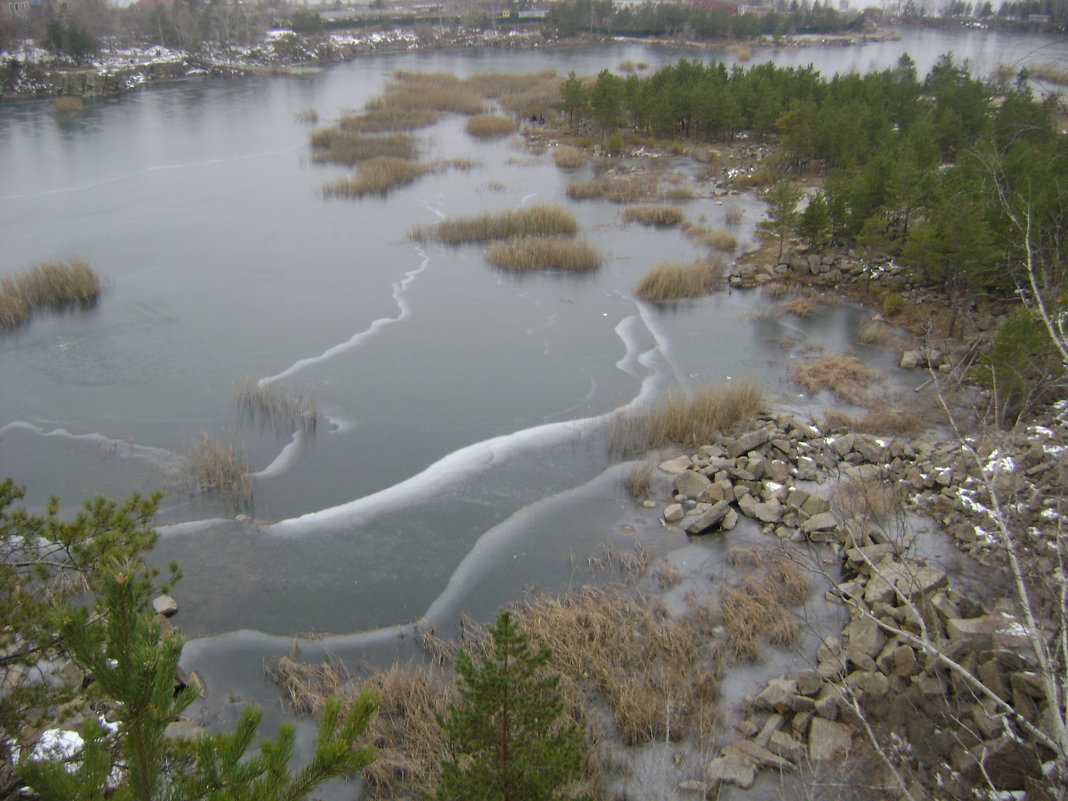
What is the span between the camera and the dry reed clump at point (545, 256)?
64.1 feet

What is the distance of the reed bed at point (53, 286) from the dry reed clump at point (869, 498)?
596 inches

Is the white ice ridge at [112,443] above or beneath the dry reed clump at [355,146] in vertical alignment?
beneath

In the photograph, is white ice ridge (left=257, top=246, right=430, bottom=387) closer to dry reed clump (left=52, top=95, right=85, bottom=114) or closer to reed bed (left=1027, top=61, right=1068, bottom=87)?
reed bed (left=1027, top=61, right=1068, bottom=87)

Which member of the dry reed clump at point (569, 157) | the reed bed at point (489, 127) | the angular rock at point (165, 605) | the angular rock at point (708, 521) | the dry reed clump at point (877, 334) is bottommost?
the angular rock at point (165, 605)

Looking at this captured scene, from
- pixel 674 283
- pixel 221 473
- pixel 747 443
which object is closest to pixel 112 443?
pixel 221 473

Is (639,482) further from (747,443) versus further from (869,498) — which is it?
(869,498)

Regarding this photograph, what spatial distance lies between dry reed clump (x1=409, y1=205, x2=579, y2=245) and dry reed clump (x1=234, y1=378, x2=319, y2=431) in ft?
30.7

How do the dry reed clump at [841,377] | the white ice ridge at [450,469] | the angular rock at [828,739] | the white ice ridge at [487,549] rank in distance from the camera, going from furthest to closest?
1. the dry reed clump at [841,377]
2. the white ice ridge at [450,469]
3. the white ice ridge at [487,549]
4. the angular rock at [828,739]

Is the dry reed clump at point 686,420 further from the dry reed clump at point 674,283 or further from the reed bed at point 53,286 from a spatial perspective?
the reed bed at point 53,286

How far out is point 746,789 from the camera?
5910mm

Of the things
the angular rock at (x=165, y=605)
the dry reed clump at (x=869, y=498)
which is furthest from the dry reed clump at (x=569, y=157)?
the angular rock at (x=165, y=605)

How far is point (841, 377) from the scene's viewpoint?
13.7m

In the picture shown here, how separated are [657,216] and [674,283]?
5.98 metres

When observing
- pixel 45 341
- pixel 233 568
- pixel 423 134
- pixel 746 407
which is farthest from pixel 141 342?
pixel 423 134
